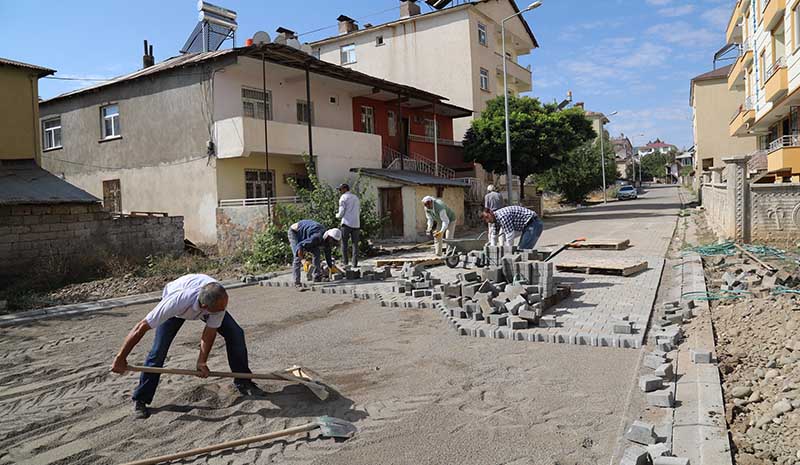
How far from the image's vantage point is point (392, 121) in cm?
2572

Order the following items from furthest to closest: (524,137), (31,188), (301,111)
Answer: (524,137) → (301,111) → (31,188)

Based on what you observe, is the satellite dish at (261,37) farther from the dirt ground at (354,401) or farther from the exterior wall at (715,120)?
the exterior wall at (715,120)

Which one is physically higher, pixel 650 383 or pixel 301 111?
pixel 301 111

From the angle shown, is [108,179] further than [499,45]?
No

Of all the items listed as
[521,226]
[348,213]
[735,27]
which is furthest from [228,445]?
[735,27]

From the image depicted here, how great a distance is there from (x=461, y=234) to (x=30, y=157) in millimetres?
14398

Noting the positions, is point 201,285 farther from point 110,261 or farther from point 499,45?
point 499,45

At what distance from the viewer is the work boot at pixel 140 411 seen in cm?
436

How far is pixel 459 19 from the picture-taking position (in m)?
30.6

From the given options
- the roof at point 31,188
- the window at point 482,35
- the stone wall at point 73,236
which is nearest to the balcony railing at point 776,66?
the window at point 482,35

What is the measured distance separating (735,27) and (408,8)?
64.7ft

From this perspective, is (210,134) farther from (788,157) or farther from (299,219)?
(788,157)

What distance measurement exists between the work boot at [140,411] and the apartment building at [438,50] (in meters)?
28.6

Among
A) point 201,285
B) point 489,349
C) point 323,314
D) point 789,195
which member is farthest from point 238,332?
point 789,195
